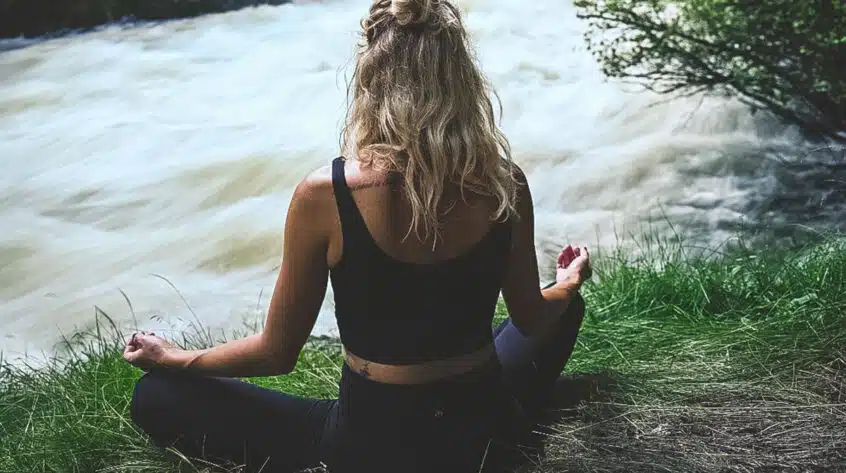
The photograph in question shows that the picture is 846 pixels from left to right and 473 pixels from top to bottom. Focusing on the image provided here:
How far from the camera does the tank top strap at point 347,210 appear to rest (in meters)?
1.71

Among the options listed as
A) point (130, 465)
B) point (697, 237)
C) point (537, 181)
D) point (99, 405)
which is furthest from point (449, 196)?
point (537, 181)

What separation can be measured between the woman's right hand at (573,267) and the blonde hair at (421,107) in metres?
0.46

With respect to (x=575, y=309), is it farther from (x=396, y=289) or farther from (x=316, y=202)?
(x=316, y=202)

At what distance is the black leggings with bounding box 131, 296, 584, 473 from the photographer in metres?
1.88

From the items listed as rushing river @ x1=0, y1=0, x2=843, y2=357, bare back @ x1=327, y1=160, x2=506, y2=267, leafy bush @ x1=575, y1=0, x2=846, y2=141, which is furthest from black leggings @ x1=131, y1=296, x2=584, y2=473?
leafy bush @ x1=575, y1=0, x2=846, y2=141

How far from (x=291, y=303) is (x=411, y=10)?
554 millimetres

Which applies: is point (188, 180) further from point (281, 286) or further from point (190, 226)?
point (281, 286)

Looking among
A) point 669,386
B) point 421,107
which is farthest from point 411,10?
point 669,386

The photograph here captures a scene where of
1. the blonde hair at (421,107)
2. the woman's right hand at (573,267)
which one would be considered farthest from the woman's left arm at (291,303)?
the woman's right hand at (573,267)

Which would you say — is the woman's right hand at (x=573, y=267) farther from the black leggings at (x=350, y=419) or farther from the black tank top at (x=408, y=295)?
the black tank top at (x=408, y=295)

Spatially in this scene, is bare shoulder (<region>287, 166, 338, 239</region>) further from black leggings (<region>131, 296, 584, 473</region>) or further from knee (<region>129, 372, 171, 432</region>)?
knee (<region>129, 372, 171, 432</region>)

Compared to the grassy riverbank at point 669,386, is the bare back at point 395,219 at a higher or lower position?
higher

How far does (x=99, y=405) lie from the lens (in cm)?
268

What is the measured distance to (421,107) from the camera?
177 cm
